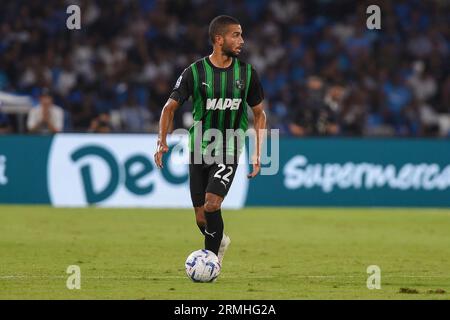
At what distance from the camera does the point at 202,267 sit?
1073cm

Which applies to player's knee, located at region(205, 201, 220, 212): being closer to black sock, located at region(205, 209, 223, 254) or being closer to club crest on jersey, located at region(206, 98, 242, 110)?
black sock, located at region(205, 209, 223, 254)

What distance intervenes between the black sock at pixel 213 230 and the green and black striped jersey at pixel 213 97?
2.12 feet

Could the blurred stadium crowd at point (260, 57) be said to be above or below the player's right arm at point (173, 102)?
above

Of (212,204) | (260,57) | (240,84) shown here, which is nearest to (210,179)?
(212,204)

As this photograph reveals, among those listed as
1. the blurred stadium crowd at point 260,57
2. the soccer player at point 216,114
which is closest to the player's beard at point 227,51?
the soccer player at point 216,114

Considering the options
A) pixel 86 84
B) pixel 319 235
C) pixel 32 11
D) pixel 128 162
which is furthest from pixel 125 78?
pixel 319 235

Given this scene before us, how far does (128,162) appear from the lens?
66.9ft

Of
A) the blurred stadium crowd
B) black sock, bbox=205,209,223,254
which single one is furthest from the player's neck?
the blurred stadium crowd

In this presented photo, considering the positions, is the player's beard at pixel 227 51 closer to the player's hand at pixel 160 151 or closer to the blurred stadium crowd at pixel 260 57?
the player's hand at pixel 160 151

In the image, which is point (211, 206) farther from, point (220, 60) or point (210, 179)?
point (220, 60)

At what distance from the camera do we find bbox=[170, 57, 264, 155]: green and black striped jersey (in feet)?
36.4

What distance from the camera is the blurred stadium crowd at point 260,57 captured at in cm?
2439

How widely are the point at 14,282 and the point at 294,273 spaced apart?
2952mm
